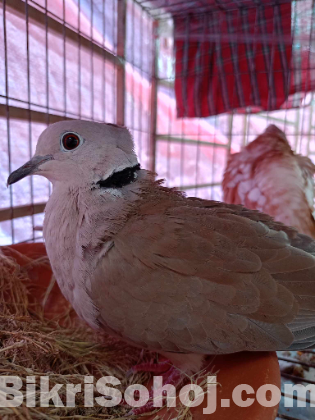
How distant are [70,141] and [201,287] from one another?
0.56 meters

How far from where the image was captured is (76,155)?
0.96 m

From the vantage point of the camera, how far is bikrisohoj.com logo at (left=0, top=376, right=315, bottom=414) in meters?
0.73

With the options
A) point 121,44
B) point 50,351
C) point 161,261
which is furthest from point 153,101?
point 50,351

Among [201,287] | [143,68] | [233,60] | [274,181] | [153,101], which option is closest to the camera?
[201,287]

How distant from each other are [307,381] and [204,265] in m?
0.76

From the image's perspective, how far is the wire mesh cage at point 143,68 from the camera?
5.29 feet

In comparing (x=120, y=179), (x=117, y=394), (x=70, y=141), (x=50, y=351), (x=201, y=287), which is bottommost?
(x=117, y=394)

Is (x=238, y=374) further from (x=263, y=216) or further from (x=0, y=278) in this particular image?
(x=0, y=278)

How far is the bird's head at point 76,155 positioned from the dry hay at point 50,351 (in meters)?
0.45

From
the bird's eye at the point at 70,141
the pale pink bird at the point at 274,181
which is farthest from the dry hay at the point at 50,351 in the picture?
the pale pink bird at the point at 274,181

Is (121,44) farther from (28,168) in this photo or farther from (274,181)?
(28,168)

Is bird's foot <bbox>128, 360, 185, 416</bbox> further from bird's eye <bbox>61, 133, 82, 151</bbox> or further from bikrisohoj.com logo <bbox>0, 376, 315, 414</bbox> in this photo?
bird's eye <bbox>61, 133, 82, 151</bbox>

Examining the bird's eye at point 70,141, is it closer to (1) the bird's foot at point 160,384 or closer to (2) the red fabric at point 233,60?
(1) the bird's foot at point 160,384

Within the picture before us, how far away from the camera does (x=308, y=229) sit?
172 cm
